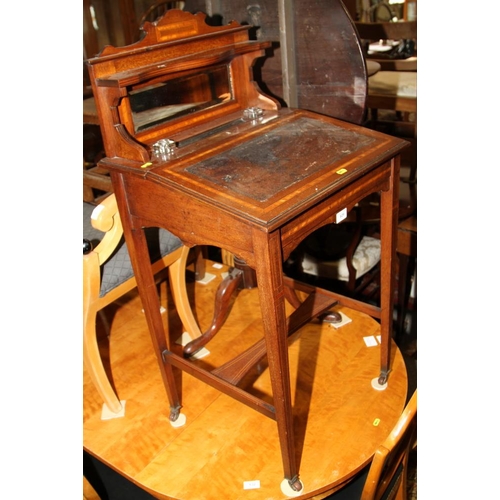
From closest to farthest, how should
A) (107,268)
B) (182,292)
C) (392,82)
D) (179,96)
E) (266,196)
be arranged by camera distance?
(266,196), (179,96), (107,268), (182,292), (392,82)

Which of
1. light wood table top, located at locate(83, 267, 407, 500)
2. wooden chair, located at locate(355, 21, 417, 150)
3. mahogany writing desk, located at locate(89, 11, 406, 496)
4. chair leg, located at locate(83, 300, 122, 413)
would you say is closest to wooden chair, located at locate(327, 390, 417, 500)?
light wood table top, located at locate(83, 267, 407, 500)

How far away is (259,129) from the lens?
159cm

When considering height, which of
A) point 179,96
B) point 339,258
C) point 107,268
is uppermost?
point 179,96

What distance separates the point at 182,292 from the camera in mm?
2188

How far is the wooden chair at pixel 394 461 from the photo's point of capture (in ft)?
3.78

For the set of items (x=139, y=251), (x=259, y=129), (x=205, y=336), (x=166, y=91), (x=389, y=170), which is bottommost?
(x=205, y=336)

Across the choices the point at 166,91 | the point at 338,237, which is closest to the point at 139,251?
the point at 166,91

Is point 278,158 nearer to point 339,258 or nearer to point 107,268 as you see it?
point 107,268

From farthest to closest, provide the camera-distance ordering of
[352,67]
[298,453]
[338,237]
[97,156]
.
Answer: [97,156] < [338,237] < [352,67] < [298,453]

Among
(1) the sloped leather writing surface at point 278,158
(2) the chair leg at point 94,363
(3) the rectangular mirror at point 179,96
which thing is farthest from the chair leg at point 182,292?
(1) the sloped leather writing surface at point 278,158

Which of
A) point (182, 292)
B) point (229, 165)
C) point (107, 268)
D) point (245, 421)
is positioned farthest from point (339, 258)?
point (229, 165)

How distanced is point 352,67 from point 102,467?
Answer: 1703mm

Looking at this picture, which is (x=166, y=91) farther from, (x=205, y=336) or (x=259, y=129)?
(x=205, y=336)

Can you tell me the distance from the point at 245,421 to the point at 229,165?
966mm
